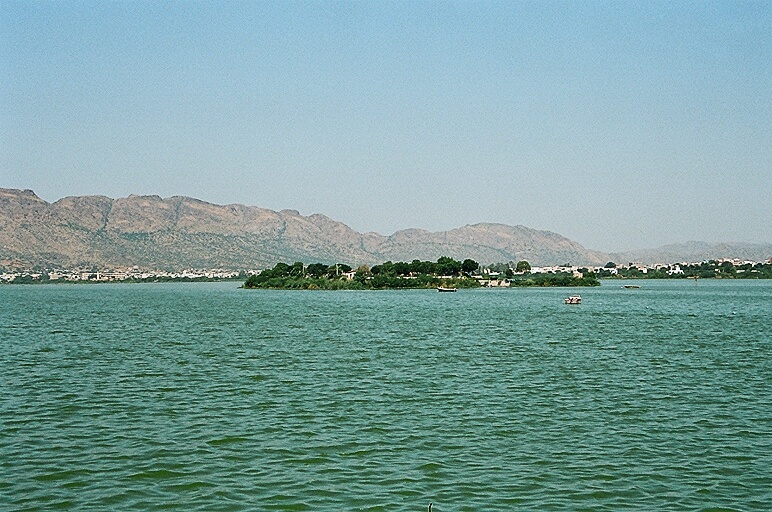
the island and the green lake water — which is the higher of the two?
the island

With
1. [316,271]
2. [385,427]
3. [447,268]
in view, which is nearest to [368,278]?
[316,271]

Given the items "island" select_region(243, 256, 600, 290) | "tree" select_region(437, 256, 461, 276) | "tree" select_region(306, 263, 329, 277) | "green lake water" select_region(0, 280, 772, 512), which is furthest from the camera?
"tree" select_region(437, 256, 461, 276)

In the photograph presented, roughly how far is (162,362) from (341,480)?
2304 cm

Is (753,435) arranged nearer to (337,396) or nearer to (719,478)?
(719,478)

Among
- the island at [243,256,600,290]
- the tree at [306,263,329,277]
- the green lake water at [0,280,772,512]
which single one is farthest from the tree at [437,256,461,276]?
the green lake water at [0,280,772,512]

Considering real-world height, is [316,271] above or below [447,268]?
below

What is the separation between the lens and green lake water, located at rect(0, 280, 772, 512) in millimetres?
16000

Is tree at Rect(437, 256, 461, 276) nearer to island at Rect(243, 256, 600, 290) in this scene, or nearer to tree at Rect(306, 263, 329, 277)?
island at Rect(243, 256, 600, 290)

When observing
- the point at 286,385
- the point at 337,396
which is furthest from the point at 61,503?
the point at 286,385

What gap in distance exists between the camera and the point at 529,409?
2503 cm

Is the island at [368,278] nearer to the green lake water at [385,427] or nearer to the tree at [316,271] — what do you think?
the tree at [316,271]

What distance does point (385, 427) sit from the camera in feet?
72.7

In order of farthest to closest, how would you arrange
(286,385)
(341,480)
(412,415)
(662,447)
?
(286,385) → (412,415) → (662,447) → (341,480)

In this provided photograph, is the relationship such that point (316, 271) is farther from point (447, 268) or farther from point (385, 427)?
point (385, 427)
